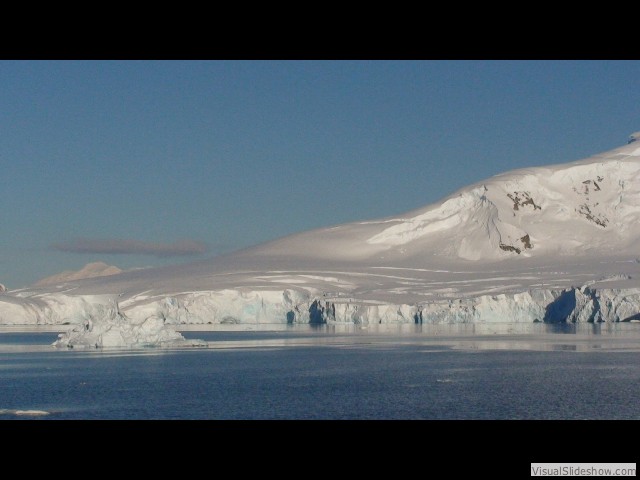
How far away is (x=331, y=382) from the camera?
2420cm

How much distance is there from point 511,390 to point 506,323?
43.2 m

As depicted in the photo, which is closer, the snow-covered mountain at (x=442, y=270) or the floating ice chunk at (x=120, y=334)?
the floating ice chunk at (x=120, y=334)

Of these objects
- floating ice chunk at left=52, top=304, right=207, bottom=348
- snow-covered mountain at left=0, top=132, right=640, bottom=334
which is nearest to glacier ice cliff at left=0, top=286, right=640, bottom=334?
snow-covered mountain at left=0, top=132, right=640, bottom=334

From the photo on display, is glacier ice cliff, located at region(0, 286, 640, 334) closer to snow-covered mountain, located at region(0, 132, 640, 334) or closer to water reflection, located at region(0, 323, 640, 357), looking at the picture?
snow-covered mountain, located at region(0, 132, 640, 334)

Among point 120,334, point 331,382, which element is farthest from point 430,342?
point 331,382

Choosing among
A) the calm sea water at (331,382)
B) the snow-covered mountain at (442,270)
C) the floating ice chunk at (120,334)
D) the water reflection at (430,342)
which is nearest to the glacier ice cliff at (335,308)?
the snow-covered mountain at (442,270)

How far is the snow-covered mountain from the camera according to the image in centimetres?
6069

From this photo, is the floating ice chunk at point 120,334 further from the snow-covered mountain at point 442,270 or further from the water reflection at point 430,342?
the snow-covered mountain at point 442,270

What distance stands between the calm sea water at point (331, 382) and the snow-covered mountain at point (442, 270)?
19962 mm

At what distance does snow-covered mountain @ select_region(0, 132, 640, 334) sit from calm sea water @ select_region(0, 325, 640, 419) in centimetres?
1996

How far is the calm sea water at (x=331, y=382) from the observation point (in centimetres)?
1867

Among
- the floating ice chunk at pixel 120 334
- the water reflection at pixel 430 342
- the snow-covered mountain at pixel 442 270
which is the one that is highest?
the snow-covered mountain at pixel 442 270
